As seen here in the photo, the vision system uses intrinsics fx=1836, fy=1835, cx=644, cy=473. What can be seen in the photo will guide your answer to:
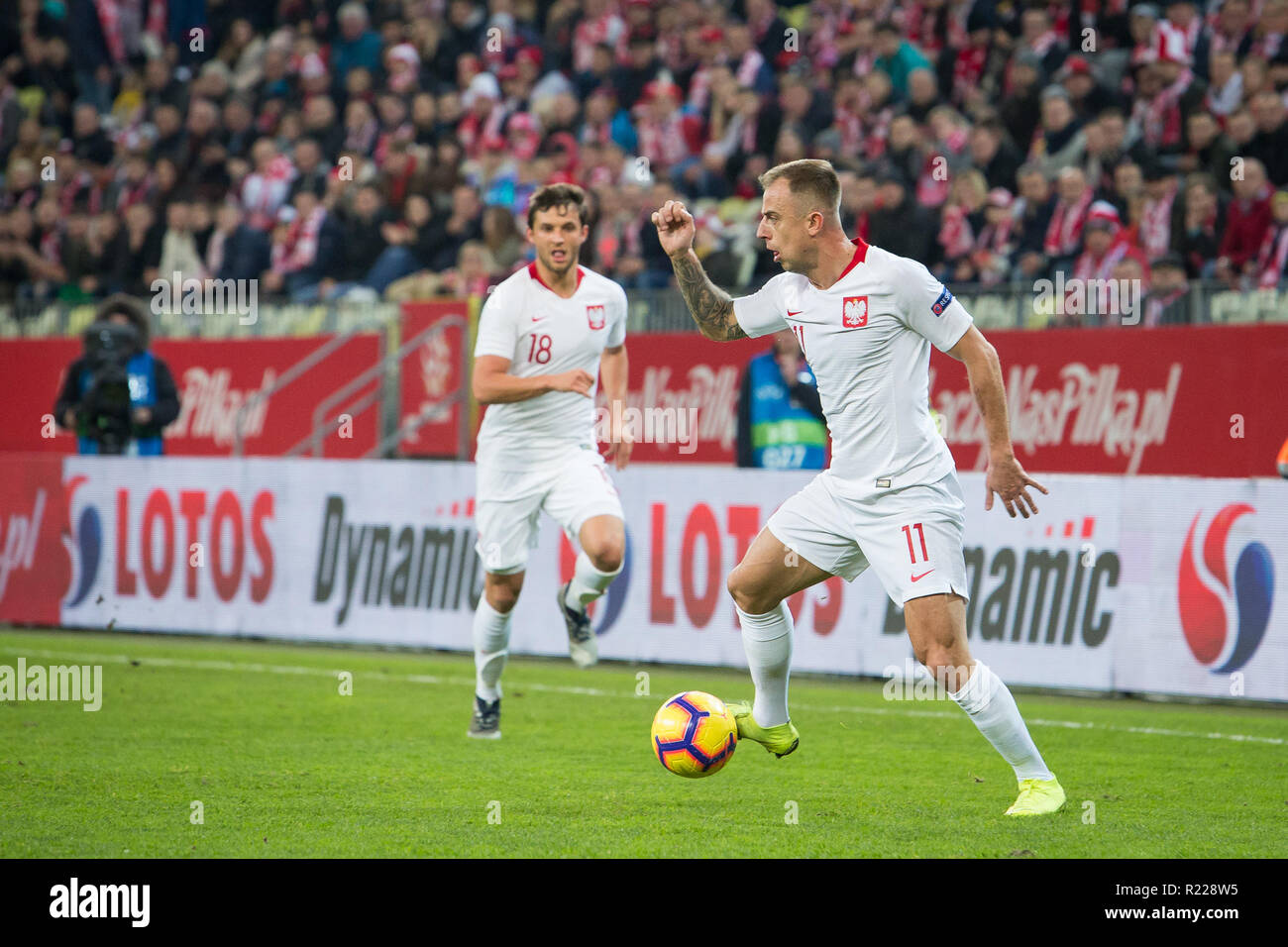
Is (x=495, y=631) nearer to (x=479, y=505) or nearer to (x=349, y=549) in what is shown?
(x=479, y=505)

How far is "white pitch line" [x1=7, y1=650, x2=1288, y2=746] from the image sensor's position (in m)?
9.73

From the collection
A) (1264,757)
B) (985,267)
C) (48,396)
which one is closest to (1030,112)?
(985,267)

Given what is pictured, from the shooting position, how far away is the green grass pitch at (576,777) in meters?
6.49

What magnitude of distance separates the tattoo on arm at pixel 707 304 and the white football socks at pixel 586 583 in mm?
2128

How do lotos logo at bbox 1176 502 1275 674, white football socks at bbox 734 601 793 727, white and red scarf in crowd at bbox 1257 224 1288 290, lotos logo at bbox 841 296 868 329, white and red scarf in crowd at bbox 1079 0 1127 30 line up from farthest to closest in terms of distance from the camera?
white and red scarf in crowd at bbox 1079 0 1127 30 < white and red scarf in crowd at bbox 1257 224 1288 290 < lotos logo at bbox 1176 502 1275 674 < white football socks at bbox 734 601 793 727 < lotos logo at bbox 841 296 868 329

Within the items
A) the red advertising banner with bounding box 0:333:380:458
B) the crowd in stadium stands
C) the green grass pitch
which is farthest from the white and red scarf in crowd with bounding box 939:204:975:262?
the red advertising banner with bounding box 0:333:380:458

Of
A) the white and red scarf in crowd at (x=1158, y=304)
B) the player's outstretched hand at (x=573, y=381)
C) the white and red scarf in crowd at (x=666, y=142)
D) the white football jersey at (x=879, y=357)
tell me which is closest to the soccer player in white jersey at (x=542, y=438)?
the player's outstretched hand at (x=573, y=381)

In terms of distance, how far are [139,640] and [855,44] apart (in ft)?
29.8

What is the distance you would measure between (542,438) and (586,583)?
0.77 m

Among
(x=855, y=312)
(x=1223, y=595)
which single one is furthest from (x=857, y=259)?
(x=1223, y=595)

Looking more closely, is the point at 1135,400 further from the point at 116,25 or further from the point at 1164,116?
the point at 116,25

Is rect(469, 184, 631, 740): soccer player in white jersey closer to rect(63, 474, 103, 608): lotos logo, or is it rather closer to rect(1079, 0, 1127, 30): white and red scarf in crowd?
rect(63, 474, 103, 608): lotos logo

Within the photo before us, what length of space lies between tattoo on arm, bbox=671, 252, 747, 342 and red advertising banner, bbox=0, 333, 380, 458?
10.4 meters

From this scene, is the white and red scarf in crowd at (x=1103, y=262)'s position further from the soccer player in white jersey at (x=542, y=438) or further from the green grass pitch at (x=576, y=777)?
the soccer player in white jersey at (x=542, y=438)
